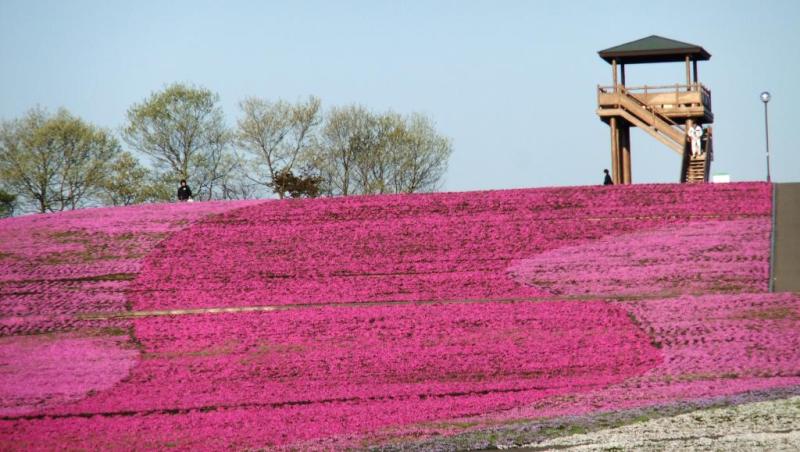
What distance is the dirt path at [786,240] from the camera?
3669 cm

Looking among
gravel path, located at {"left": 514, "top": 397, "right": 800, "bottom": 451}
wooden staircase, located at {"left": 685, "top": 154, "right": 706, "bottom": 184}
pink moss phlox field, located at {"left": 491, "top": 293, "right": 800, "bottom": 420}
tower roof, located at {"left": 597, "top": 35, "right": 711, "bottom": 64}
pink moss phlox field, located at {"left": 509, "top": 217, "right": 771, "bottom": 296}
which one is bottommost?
gravel path, located at {"left": 514, "top": 397, "right": 800, "bottom": 451}

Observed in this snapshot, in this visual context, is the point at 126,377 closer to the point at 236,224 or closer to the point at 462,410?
the point at 462,410

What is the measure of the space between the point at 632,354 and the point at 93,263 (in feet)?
65.6

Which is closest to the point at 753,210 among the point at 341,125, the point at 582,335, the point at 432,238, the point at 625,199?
the point at 625,199

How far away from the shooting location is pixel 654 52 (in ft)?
195

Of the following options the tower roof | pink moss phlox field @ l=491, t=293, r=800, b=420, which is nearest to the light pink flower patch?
pink moss phlox field @ l=491, t=293, r=800, b=420

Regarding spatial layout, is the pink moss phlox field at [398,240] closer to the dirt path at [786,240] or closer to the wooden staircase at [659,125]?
the dirt path at [786,240]

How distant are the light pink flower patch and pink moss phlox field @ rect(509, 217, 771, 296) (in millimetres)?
12161

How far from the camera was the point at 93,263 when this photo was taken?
43875 mm

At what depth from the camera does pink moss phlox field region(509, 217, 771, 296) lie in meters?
37.5

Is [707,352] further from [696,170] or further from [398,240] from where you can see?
[696,170]

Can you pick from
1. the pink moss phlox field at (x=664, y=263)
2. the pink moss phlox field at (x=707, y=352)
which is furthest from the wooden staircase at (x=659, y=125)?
the pink moss phlox field at (x=707, y=352)

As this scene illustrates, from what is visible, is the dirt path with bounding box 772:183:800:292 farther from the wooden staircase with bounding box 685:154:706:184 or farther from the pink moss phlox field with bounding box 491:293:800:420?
the wooden staircase with bounding box 685:154:706:184

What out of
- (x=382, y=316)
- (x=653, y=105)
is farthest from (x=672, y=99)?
(x=382, y=316)
